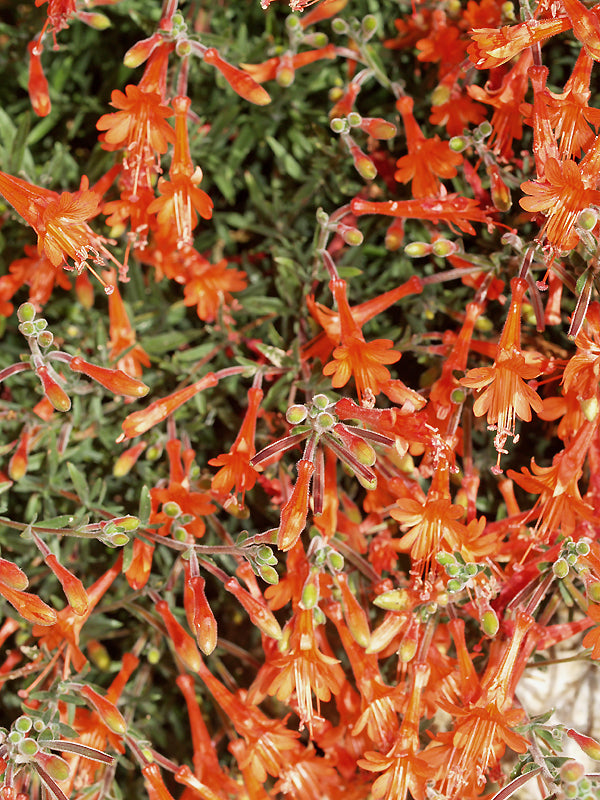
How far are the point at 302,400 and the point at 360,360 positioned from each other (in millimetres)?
337

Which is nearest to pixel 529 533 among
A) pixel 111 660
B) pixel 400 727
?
pixel 400 727

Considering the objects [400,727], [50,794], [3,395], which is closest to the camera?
[50,794]

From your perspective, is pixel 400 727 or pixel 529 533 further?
pixel 529 533

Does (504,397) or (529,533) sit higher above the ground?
(504,397)

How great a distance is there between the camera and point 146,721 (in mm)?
1809

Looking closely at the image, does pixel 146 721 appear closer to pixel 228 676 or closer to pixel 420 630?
pixel 228 676

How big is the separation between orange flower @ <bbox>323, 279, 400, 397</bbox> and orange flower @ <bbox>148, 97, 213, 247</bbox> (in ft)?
1.21

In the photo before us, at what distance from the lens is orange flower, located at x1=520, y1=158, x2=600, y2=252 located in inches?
52.0

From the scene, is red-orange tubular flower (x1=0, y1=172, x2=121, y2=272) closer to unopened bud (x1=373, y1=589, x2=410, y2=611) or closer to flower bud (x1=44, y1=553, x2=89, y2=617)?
flower bud (x1=44, y1=553, x2=89, y2=617)

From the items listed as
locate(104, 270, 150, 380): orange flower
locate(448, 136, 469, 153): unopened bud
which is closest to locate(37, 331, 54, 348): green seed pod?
locate(104, 270, 150, 380): orange flower

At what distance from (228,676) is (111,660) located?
407 mm

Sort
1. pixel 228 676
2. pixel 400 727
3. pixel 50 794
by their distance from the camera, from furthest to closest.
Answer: pixel 228 676, pixel 400 727, pixel 50 794

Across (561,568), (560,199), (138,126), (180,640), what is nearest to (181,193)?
(138,126)

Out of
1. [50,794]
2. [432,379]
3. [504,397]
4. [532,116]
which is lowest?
[50,794]
